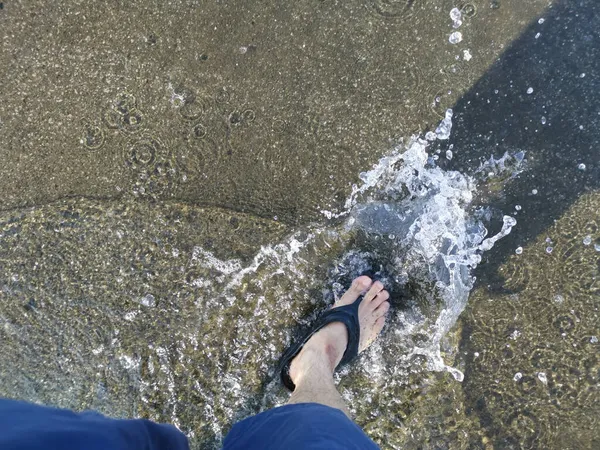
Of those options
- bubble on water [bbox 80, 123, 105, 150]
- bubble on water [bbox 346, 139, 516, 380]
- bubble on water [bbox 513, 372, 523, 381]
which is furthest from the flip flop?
bubble on water [bbox 80, 123, 105, 150]

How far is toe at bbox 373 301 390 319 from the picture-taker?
221cm

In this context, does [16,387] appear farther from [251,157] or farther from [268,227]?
[251,157]

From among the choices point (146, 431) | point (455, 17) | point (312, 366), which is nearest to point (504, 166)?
point (455, 17)

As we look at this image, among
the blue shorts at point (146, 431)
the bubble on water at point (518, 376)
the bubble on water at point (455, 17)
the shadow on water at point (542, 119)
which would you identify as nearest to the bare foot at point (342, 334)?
the blue shorts at point (146, 431)

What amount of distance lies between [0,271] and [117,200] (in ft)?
2.08

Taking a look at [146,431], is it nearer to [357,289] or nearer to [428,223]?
[357,289]

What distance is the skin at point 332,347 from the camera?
1.94 metres

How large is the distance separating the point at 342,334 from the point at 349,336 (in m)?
0.03

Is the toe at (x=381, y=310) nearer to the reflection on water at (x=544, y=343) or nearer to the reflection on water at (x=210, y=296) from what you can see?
the reflection on water at (x=210, y=296)

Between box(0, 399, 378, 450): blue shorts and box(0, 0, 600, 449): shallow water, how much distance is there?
0.59 meters

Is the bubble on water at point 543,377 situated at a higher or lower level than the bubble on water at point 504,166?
lower

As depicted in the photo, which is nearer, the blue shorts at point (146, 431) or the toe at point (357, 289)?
the blue shorts at point (146, 431)

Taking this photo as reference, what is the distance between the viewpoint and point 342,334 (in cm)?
212

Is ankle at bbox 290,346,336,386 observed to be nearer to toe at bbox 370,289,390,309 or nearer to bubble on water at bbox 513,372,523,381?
toe at bbox 370,289,390,309
